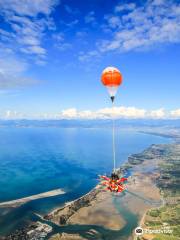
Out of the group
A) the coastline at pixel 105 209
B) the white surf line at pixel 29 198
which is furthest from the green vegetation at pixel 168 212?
the white surf line at pixel 29 198

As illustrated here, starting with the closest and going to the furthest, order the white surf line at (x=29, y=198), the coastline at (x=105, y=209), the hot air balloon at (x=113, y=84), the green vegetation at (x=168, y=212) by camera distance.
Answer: the hot air balloon at (x=113, y=84) → the green vegetation at (x=168, y=212) → the coastline at (x=105, y=209) → the white surf line at (x=29, y=198)

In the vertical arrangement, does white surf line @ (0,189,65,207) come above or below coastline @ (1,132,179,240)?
above

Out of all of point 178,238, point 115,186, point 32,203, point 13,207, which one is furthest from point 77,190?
point 115,186

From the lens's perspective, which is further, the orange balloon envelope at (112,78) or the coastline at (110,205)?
the coastline at (110,205)

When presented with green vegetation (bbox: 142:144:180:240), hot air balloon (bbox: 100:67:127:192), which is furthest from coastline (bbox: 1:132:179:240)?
hot air balloon (bbox: 100:67:127:192)

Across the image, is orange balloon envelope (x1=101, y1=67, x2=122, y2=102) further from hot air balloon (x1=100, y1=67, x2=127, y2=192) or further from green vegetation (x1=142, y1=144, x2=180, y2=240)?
green vegetation (x1=142, y1=144, x2=180, y2=240)

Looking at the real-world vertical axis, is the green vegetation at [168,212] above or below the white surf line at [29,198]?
below

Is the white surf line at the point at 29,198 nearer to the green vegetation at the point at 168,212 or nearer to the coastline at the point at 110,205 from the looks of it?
the coastline at the point at 110,205

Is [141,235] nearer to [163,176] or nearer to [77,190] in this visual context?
[77,190]
